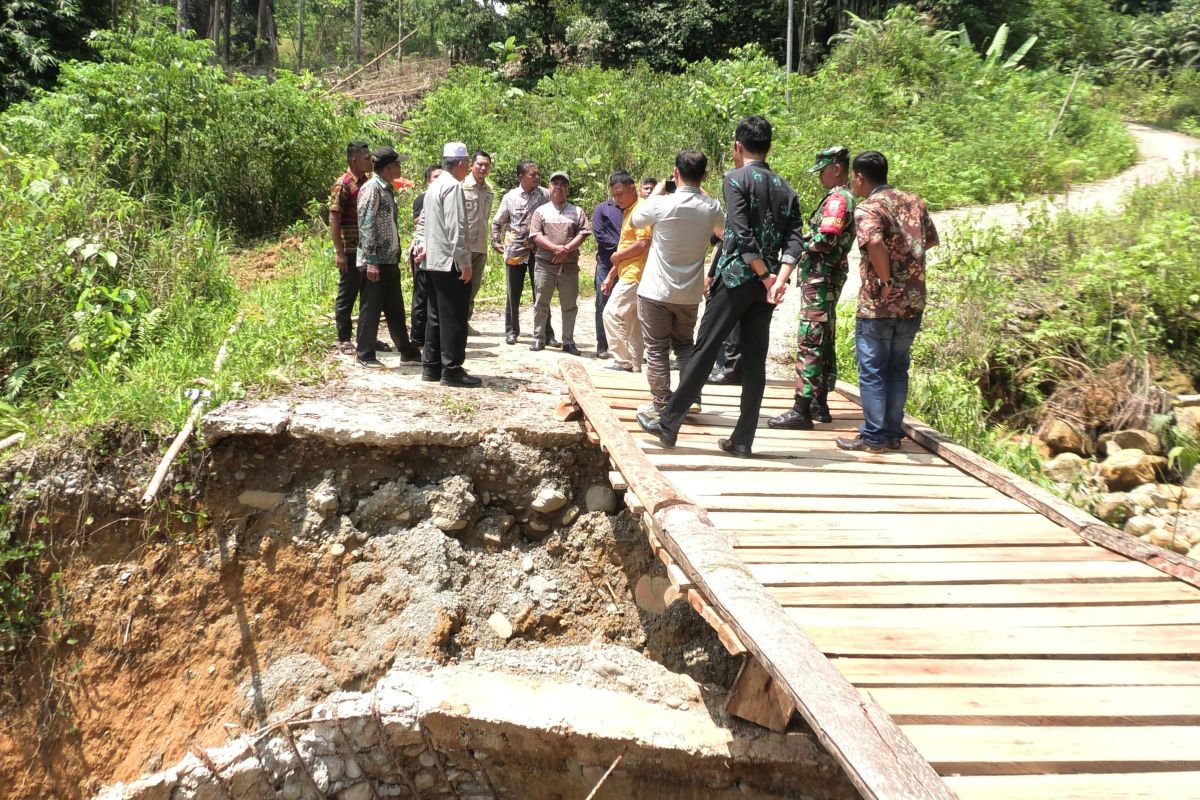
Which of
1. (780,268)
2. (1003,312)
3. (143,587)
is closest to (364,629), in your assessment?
(143,587)

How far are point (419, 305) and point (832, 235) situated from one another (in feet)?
10.9

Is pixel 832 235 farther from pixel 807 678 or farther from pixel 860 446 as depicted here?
pixel 807 678

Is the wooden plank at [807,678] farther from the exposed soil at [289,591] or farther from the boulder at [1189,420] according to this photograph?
the boulder at [1189,420]

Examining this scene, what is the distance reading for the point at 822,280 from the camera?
16.7ft

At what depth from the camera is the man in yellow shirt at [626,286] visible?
5.98m

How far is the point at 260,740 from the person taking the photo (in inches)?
180

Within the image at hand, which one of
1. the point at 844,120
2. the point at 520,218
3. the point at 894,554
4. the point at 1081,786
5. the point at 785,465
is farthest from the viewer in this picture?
the point at 844,120

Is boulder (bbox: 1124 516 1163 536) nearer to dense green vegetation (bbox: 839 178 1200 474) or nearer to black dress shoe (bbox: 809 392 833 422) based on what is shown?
dense green vegetation (bbox: 839 178 1200 474)

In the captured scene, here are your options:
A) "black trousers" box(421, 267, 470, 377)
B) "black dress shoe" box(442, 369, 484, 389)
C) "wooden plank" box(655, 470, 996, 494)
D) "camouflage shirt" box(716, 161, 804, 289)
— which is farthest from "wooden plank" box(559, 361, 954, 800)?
"black dress shoe" box(442, 369, 484, 389)

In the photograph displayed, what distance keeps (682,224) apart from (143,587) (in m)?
3.85

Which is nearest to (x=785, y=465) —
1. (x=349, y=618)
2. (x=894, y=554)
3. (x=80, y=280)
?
(x=894, y=554)

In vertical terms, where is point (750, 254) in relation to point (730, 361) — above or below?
above

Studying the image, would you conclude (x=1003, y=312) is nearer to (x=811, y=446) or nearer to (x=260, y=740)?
(x=811, y=446)

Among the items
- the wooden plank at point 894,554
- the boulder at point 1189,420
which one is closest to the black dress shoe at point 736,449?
the wooden plank at point 894,554
